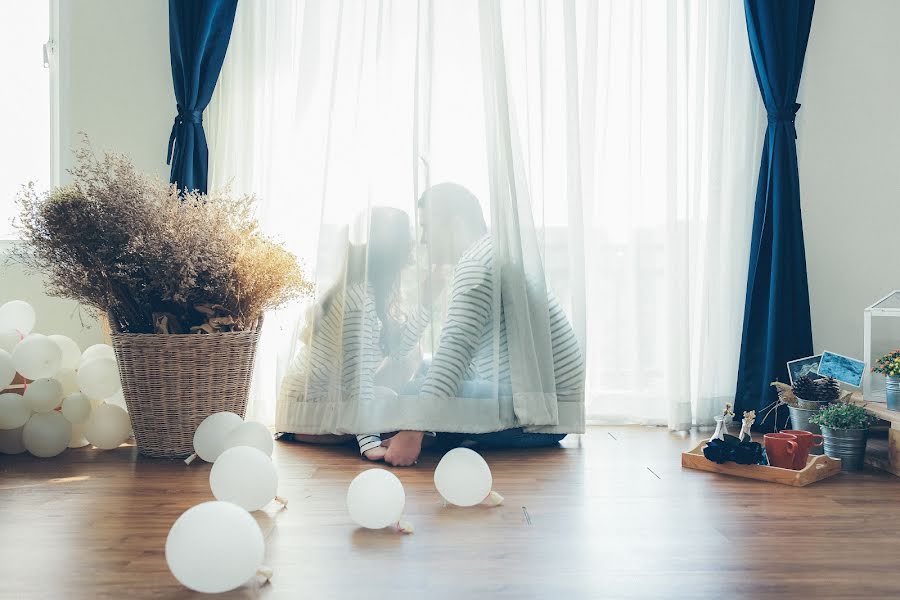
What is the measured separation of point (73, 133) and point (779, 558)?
294 centimetres

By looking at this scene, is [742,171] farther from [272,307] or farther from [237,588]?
[237,588]

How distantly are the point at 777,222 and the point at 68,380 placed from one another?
8.41 feet

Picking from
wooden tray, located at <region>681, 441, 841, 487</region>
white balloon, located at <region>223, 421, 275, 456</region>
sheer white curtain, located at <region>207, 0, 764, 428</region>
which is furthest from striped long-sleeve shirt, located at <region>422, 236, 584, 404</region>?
white balloon, located at <region>223, 421, 275, 456</region>

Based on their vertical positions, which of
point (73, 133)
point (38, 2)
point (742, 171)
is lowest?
point (742, 171)

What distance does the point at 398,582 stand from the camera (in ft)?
4.45

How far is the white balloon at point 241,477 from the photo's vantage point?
1.62 m

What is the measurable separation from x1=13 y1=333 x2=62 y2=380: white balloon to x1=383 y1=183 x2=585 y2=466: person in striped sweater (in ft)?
3.57

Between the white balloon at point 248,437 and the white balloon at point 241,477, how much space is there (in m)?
0.34

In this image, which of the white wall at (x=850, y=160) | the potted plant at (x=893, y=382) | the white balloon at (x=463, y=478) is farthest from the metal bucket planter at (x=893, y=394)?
the white balloon at (x=463, y=478)

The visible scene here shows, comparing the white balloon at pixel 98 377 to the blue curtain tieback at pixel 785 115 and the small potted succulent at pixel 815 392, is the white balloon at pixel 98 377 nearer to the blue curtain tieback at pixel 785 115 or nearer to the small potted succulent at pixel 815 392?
the small potted succulent at pixel 815 392

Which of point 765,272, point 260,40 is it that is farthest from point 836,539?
point 260,40

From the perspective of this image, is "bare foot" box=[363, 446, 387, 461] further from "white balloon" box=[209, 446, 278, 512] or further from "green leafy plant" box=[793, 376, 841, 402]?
"green leafy plant" box=[793, 376, 841, 402]

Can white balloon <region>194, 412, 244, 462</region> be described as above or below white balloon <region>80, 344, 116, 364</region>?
below

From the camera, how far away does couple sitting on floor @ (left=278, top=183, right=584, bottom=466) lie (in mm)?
2461
